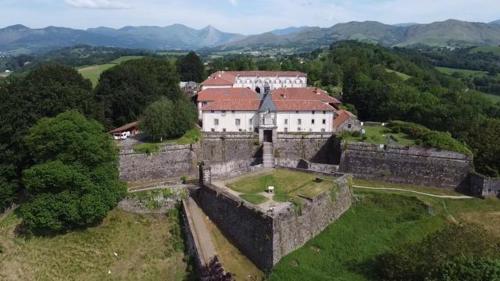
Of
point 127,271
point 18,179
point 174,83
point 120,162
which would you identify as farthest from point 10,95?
point 174,83

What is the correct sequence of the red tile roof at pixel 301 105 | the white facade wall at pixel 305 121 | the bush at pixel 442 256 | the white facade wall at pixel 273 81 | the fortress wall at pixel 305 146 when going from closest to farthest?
the bush at pixel 442 256, the fortress wall at pixel 305 146, the red tile roof at pixel 301 105, the white facade wall at pixel 305 121, the white facade wall at pixel 273 81

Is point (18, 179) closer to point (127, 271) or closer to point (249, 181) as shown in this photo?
point (127, 271)

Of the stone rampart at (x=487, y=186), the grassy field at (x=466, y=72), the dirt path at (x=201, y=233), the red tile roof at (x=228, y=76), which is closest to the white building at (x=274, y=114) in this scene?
the dirt path at (x=201, y=233)

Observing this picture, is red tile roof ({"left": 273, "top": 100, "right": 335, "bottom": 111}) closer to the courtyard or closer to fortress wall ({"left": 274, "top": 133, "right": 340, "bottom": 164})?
fortress wall ({"left": 274, "top": 133, "right": 340, "bottom": 164})

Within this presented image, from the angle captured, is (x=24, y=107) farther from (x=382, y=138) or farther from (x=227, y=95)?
(x=382, y=138)

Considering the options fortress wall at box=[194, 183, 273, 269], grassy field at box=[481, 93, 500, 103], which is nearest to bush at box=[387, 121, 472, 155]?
fortress wall at box=[194, 183, 273, 269]

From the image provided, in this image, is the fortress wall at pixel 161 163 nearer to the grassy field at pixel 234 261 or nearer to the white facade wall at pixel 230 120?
the white facade wall at pixel 230 120
